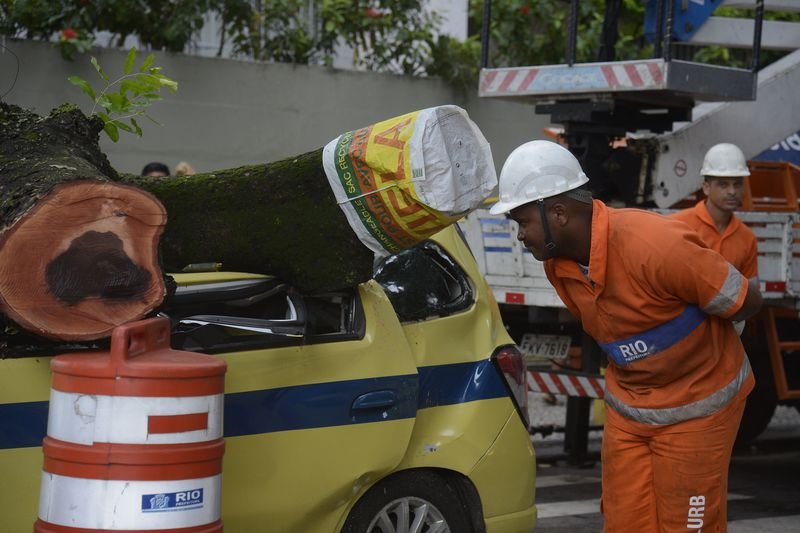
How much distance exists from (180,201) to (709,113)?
5.60 meters

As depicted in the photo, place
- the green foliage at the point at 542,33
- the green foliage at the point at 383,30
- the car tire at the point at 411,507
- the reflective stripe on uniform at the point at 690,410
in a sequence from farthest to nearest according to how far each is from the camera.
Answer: the green foliage at the point at 542,33
the green foliage at the point at 383,30
the car tire at the point at 411,507
the reflective stripe on uniform at the point at 690,410

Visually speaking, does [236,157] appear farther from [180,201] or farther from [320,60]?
[180,201]

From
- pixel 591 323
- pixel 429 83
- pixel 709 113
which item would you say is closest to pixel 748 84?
pixel 709 113

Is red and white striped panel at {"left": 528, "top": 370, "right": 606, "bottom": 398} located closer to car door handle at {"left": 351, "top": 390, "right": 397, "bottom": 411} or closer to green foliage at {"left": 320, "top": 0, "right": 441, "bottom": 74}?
car door handle at {"left": 351, "top": 390, "right": 397, "bottom": 411}

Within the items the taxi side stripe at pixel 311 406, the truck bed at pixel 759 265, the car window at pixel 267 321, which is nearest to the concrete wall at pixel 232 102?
the truck bed at pixel 759 265

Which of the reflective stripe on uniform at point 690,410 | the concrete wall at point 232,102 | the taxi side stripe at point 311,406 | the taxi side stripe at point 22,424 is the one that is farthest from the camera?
the concrete wall at point 232,102

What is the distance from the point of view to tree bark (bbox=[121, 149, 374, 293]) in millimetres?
4648

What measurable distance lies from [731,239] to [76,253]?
4615 millimetres

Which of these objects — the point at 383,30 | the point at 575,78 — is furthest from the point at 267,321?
the point at 383,30

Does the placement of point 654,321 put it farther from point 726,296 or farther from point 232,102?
point 232,102

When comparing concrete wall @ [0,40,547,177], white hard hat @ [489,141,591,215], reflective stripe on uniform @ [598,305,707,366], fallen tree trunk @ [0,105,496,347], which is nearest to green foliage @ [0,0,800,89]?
concrete wall @ [0,40,547,177]

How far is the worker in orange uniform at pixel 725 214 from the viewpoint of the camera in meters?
7.33

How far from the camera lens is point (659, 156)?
29.4 feet

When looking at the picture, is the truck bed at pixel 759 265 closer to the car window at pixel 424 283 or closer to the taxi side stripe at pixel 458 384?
the car window at pixel 424 283
